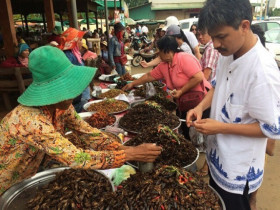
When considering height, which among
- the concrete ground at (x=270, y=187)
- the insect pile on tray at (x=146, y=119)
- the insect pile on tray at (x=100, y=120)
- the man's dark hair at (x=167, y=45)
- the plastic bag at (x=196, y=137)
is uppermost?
the man's dark hair at (x=167, y=45)

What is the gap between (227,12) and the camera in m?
1.27

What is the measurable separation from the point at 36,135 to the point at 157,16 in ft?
110

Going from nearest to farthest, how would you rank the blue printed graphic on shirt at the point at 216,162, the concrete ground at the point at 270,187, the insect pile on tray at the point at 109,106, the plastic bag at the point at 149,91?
the blue printed graphic on shirt at the point at 216,162 → the concrete ground at the point at 270,187 → the insect pile on tray at the point at 109,106 → the plastic bag at the point at 149,91

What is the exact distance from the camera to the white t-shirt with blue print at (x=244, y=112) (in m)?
1.28

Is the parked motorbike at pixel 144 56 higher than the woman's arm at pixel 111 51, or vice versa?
the woman's arm at pixel 111 51

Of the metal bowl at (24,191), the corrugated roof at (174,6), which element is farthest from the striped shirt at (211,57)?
the corrugated roof at (174,6)

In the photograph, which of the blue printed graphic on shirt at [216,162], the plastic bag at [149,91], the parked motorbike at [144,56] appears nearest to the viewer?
the blue printed graphic on shirt at [216,162]

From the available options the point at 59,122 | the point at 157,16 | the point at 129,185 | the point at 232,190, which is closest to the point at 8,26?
the point at 59,122

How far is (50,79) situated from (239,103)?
1124 mm

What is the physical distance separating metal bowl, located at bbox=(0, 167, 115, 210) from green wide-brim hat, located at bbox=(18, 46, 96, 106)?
0.57 m

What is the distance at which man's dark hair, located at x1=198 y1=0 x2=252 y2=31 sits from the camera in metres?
1.27

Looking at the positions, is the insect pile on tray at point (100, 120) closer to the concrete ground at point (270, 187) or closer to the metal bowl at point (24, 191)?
the metal bowl at point (24, 191)

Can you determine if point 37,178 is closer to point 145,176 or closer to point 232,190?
point 145,176

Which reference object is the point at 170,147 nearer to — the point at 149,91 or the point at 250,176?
the point at 250,176
